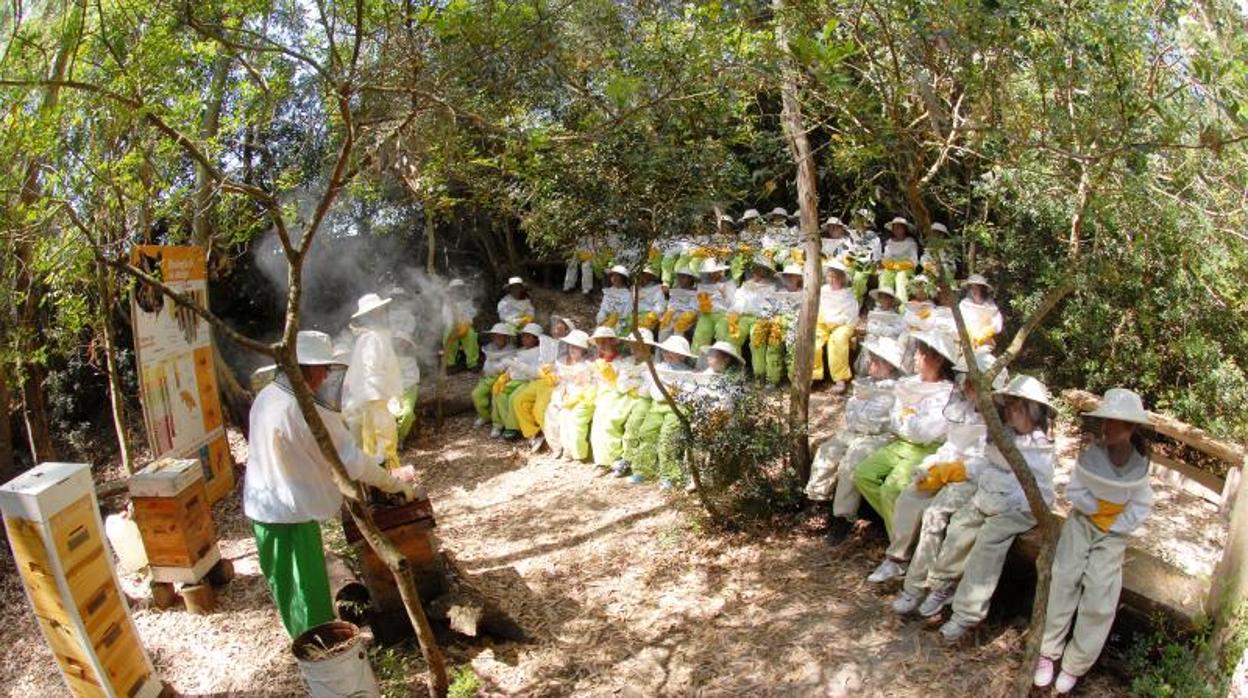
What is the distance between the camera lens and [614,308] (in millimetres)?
10375

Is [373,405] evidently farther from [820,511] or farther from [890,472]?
[890,472]

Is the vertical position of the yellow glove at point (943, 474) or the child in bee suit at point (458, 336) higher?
the child in bee suit at point (458, 336)

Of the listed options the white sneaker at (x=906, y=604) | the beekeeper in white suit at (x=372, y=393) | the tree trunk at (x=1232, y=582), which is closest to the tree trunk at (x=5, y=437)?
the beekeeper in white suit at (x=372, y=393)

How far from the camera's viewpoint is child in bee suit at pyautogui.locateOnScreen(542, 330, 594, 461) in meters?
7.70

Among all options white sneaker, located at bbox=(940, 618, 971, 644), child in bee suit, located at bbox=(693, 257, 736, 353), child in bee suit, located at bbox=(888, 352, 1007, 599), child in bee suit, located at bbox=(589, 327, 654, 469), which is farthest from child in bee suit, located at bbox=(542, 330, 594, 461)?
white sneaker, located at bbox=(940, 618, 971, 644)

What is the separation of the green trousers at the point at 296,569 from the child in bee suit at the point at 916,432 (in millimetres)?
3310

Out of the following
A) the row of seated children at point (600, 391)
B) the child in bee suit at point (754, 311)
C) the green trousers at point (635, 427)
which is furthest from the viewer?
the child in bee suit at point (754, 311)

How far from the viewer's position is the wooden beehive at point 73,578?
3623mm

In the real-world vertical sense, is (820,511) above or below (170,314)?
below

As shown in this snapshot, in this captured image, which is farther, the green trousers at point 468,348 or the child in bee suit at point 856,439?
the green trousers at point 468,348

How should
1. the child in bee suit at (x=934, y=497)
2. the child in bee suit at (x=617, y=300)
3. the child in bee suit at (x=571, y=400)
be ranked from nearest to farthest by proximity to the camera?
the child in bee suit at (x=934, y=497) → the child in bee suit at (x=571, y=400) → the child in bee suit at (x=617, y=300)

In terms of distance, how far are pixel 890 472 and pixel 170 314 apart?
5.34 m

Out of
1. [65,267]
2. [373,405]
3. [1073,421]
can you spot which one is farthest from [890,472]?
[65,267]

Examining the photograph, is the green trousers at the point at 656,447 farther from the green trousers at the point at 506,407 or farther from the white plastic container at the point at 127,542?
the white plastic container at the point at 127,542
